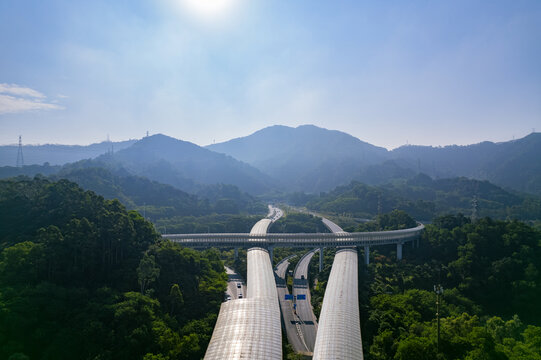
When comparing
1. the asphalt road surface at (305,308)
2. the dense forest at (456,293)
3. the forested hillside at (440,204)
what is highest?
the forested hillside at (440,204)

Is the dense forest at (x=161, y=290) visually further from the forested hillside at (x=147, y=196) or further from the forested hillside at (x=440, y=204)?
the forested hillside at (x=147, y=196)

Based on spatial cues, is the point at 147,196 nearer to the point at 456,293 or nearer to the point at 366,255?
the point at 366,255

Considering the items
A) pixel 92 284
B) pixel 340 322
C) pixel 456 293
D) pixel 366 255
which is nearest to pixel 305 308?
pixel 340 322

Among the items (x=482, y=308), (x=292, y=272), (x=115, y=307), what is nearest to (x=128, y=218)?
(x=115, y=307)

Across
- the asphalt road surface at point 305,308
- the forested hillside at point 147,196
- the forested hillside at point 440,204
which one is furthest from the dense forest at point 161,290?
the forested hillside at point 147,196

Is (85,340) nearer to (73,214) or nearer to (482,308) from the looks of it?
(73,214)
